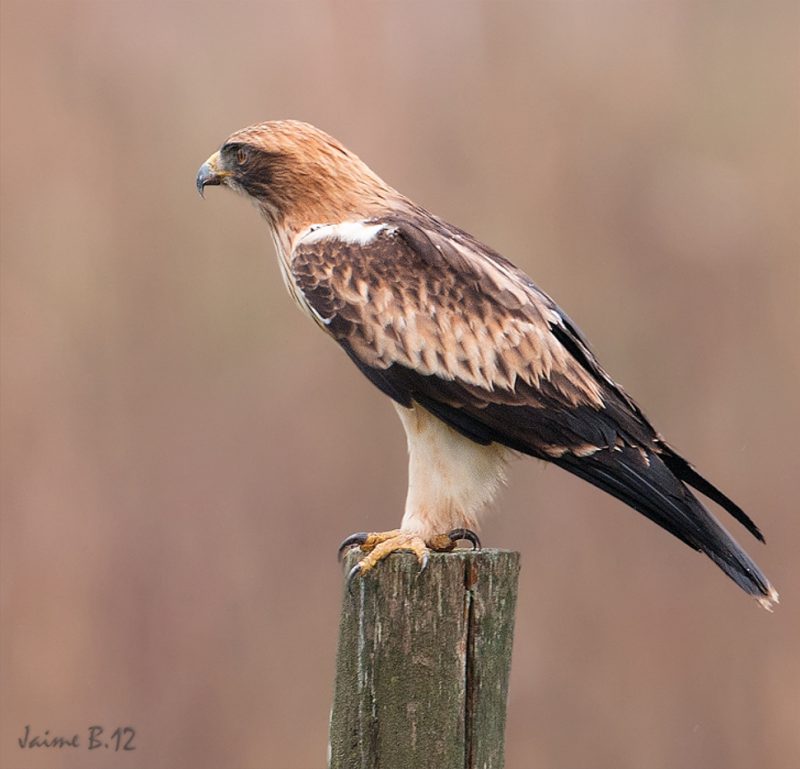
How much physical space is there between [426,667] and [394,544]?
0.69m

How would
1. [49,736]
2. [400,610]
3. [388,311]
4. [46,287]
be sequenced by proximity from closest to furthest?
[400,610] → [388,311] → [49,736] → [46,287]

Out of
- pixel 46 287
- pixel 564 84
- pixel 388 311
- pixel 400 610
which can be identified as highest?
pixel 564 84

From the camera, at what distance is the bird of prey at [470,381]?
4703mm

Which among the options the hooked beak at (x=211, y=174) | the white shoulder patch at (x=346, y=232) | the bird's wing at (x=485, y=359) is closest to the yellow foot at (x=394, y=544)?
the bird's wing at (x=485, y=359)

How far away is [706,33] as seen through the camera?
6.73m

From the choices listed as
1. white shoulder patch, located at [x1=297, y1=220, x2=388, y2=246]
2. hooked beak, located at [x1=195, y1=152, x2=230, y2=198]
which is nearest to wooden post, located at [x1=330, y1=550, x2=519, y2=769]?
white shoulder patch, located at [x1=297, y1=220, x2=388, y2=246]

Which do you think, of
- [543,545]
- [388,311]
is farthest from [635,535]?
[388,311]

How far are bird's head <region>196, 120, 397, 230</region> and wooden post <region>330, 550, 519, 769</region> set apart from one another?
171 cm

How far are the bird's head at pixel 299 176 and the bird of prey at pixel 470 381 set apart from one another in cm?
10

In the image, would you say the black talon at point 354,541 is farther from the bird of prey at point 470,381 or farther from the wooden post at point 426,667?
the wooden post at point 426,667

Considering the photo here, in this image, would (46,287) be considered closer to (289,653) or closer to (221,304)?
(221,304)

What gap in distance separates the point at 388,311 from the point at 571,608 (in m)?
1.95

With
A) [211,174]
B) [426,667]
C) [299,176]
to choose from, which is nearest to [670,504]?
[426,667]

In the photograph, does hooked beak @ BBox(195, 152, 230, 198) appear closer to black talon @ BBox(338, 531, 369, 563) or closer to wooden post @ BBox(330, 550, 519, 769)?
black talon @ BBox(338, 531, 369, 563)
